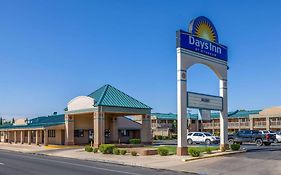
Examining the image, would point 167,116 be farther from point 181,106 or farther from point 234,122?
point 181,106

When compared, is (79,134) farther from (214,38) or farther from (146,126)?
(214,38)

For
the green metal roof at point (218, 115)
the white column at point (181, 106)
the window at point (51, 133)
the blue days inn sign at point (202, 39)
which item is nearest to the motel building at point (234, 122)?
the green metal roof at point (218, 115)

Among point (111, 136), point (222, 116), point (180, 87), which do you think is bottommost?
point (111, 136)

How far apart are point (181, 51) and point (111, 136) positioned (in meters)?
25.4

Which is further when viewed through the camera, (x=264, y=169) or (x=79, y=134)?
(x=79, y=134)

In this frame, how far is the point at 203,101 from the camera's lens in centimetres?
3100

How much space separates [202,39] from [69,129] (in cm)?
2441

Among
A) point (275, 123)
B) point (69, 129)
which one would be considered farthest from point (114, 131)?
point (275, 123)

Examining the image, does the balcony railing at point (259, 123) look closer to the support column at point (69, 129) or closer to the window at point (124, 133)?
the window at point (124, 133)

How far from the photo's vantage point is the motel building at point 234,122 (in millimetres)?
77812

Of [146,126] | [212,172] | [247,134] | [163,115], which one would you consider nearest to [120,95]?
[146,126]

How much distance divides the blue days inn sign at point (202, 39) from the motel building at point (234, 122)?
39.5 meters

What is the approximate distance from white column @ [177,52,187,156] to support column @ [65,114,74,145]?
2360 centimetres

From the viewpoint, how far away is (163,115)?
318 feet
